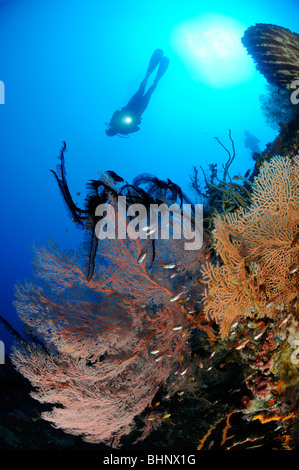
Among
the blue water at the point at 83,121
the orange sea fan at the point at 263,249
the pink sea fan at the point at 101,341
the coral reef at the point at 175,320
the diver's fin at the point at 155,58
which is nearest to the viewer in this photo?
the orange sea fan at the point at 263,249

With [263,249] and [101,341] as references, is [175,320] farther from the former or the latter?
[263,249]

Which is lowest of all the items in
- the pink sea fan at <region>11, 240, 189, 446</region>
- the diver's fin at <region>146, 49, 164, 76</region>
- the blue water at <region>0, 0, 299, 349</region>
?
the pink sea fan at <region>11, 240, 189, 446</region>

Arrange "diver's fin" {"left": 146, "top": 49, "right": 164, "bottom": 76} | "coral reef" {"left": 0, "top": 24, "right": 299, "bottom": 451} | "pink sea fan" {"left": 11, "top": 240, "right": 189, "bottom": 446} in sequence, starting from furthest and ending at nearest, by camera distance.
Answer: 1. "diver's fin" {"left": 146, "top": 49, "right": 164, "bottom": 76}
2. "pink sea fan" {"left": 11, "top": 240, "right": 189, "bottom": 446}
3. "coral reef" {"left": 0, "top": 24, "right": 299, "bottom": 451}

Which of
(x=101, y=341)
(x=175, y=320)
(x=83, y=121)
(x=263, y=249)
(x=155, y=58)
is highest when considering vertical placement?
(x=83, y=121)

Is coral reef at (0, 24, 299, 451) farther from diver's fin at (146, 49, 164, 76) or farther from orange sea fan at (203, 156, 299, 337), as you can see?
diver's fin at (146, 49, 164, 76)

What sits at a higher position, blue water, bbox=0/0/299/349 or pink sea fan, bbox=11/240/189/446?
blue water, bbox=0/0/299/349

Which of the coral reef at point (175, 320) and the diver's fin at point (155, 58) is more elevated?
the diver's fin at point (155, 58)

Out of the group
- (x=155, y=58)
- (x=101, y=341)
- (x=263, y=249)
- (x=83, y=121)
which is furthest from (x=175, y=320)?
(x=83, y=121)

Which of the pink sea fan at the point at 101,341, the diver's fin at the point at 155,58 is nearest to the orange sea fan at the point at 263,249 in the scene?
the pink sea fan at the point at 101,341

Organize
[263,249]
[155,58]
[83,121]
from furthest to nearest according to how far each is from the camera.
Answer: [83,121] < [155,58] < [263,249]

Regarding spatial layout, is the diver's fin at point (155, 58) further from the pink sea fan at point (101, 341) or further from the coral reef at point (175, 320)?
the pink sea fan at point (101, 341)

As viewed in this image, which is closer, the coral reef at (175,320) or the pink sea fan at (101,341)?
the coral reef at (175,320)

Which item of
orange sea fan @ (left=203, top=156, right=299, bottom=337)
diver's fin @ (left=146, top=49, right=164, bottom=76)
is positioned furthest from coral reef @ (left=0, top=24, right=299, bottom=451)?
diver's fin @ (left=146, top=49, right=164, bottom=76)

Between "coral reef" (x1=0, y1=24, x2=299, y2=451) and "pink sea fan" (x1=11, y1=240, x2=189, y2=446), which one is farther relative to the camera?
"pink sea fan" (x1=11, y1=240, x2=189, y2=446)
